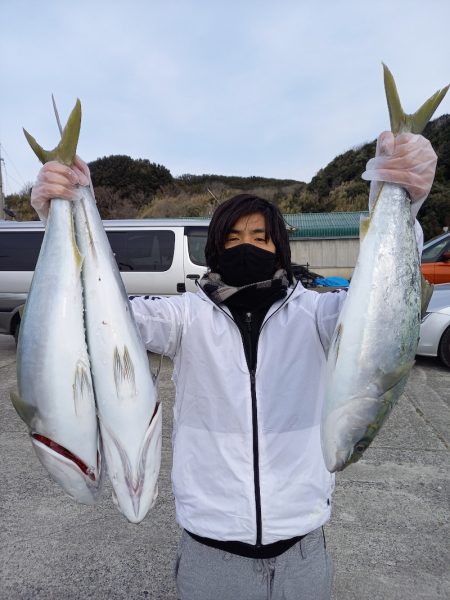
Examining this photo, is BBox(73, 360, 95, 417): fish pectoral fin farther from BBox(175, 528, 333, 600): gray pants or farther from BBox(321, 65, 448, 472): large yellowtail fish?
BBox(321, 65, 448, 472): large yellowtail fish

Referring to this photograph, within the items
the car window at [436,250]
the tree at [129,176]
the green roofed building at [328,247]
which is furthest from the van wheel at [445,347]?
the tree at [129,176]

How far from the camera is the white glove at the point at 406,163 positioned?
1.51 meters

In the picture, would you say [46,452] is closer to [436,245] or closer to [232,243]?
[232,243]

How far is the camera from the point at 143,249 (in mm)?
7121

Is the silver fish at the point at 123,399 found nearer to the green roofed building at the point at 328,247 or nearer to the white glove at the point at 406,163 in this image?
the white glove at the point at 406,163

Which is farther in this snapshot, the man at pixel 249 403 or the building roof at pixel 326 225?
the building roof at pixel 326 225

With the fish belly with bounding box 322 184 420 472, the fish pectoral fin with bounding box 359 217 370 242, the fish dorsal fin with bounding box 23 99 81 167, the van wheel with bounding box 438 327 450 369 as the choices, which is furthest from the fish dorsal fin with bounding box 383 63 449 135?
the van wheel with bounding box 438 327 450 369

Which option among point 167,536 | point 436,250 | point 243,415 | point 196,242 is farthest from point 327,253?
point 243,415

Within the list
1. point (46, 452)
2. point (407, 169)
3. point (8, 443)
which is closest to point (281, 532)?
point (46, 452)

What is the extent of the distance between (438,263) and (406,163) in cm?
768

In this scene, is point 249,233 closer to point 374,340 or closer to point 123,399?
point 374,340

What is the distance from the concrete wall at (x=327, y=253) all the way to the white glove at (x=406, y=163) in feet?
61.7

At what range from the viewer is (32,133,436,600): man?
1.58m

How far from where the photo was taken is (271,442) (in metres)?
1.60
